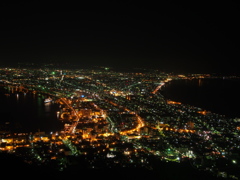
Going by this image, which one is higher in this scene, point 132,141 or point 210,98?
point 132,141

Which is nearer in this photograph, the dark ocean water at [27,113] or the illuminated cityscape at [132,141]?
the illuminated cityscape at [132,141]

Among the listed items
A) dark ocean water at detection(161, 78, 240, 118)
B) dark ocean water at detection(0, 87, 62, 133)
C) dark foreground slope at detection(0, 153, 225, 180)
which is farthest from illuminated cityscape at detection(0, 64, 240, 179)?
dark ocean water at detection(161, 78, 240, 118)

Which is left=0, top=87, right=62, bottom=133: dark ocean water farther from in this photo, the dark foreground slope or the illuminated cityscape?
the dark foreground slope

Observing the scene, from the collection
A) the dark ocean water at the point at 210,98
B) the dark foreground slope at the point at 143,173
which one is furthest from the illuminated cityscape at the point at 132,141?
the dark ocean water at the point at 210,98

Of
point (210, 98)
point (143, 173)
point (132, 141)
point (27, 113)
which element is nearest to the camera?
point (143, 173)

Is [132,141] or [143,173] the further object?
[132,141]

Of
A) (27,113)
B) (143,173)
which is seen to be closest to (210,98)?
(27,113)

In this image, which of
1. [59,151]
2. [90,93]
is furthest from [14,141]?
[90,93]

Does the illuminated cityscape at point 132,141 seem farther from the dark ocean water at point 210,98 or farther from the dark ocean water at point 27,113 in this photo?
the dark ocean water at point 210,98

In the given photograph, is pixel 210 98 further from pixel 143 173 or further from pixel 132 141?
pixel 143 173
